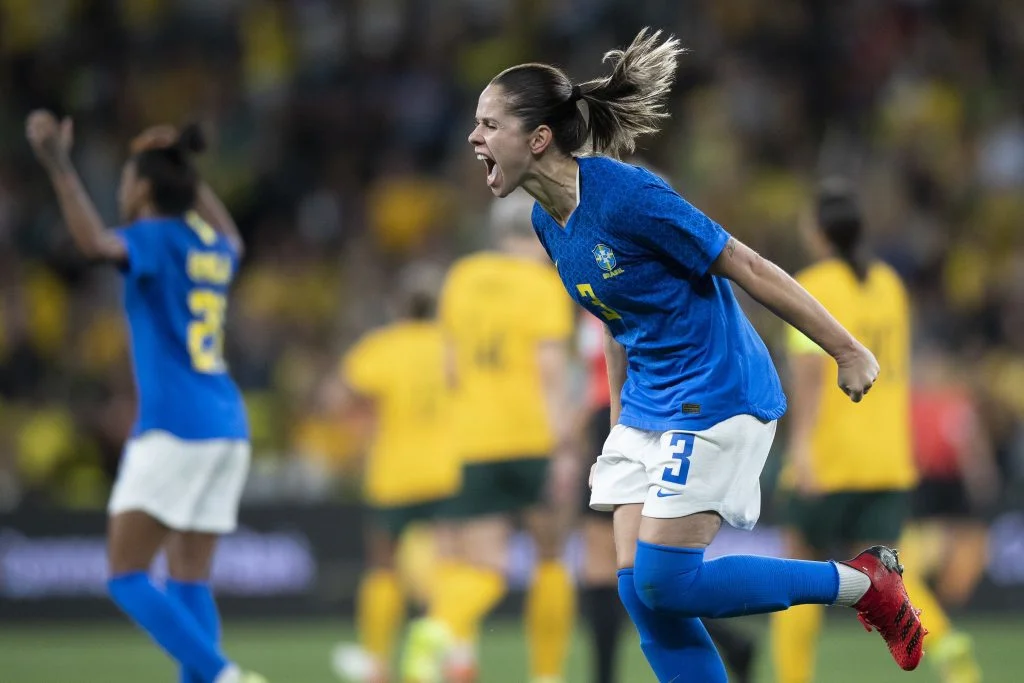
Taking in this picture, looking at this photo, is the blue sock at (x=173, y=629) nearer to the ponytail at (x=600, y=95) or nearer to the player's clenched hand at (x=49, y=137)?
the player's clenched hand at (x=49, y=137)

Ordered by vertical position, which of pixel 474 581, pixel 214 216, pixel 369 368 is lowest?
pixel 474 581

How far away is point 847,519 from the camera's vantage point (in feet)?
24.7

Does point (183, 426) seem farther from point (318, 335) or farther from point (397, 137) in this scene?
point (397, 137)

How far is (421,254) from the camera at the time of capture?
15.7 m

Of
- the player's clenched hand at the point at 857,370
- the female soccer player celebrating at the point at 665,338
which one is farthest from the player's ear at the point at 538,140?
the player's clenched hand at the point at 857,370

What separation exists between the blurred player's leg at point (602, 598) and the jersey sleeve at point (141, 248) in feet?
7.84

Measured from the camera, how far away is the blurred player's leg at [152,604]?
6082mm

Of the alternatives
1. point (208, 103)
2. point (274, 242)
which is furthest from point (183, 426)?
point (208, 103)

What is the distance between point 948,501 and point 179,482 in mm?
8120

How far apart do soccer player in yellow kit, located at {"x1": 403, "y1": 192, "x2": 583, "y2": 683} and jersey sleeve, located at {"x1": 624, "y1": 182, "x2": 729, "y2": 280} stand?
3626mm

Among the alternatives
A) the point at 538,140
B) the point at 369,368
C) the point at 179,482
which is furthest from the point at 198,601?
the point at 369,368

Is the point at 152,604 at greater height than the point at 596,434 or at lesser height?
lesser

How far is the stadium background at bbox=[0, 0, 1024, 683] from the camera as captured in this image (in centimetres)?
1270

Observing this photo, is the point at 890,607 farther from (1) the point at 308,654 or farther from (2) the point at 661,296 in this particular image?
(1) the point at 308,654
